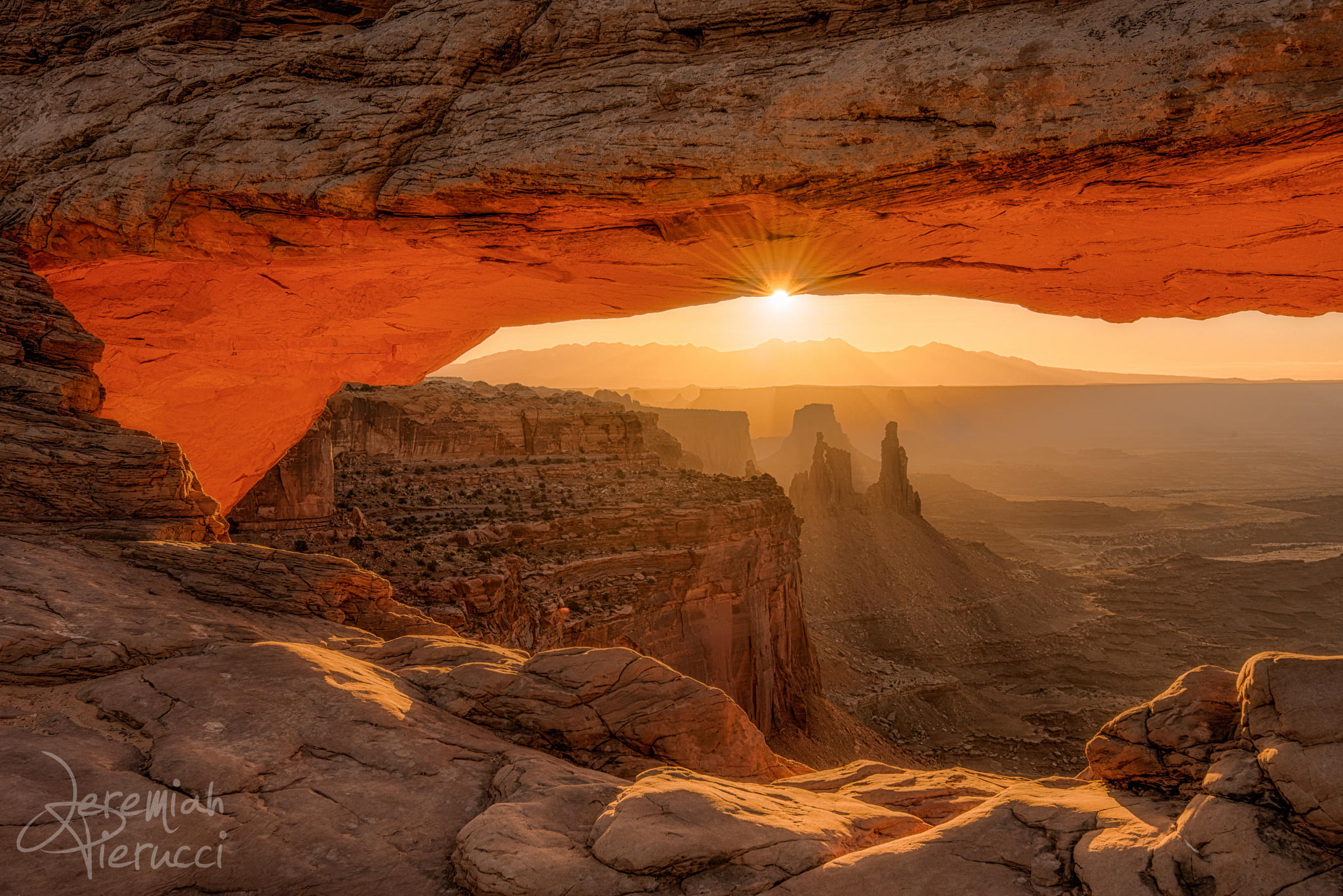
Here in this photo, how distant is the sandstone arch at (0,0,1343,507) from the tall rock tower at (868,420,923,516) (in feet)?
175

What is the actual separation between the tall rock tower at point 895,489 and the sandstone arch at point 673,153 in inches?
2097

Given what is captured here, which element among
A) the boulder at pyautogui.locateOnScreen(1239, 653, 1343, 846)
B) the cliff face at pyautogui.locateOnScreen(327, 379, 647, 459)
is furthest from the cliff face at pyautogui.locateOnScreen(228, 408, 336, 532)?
the boulder at pyautogui.locateOnScreen(1239, 653, 1343, 846)

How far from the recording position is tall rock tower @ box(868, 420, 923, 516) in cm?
6234

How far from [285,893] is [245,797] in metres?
1.02

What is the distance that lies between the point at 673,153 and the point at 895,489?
59352 millimetres

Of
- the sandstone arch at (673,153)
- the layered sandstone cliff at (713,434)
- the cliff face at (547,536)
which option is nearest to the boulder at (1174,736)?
the sandstone arch at (673,153)

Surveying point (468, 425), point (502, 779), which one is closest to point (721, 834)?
point (502, 779)

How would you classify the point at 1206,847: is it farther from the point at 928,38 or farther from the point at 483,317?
the point at 483,317

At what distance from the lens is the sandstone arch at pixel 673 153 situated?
698 centimetres

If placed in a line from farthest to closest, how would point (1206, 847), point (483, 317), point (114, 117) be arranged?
point (483, 317) < point (114, 117) < point (1206, 847)

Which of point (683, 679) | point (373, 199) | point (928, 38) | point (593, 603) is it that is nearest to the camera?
point (928, 38)

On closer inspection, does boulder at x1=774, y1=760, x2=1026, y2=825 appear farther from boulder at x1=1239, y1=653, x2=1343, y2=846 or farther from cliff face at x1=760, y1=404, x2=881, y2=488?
cliff face at x1=760, y1=404, x2=881, y2=488

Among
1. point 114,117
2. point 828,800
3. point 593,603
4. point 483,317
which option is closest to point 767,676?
point 593,603

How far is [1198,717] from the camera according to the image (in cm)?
586
